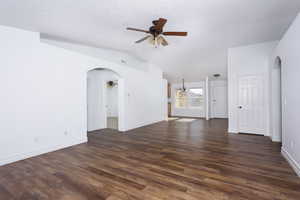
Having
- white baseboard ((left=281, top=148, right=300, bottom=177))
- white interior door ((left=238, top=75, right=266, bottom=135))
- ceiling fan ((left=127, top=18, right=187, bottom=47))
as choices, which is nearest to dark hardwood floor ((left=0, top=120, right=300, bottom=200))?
white baseboard ((left=281, top=148, right=300, bottom=177))

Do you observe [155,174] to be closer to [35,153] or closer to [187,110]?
A: [35,153]

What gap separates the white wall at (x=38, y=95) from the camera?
116 inches

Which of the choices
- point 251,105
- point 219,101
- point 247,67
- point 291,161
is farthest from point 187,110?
point 291,161

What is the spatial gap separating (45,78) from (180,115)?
849 centimetres

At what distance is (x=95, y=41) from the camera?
430 cm

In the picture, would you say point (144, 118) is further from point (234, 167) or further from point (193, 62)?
point (234, 167)

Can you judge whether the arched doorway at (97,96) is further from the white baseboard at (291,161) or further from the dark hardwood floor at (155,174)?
the white baseboard at (291,161)

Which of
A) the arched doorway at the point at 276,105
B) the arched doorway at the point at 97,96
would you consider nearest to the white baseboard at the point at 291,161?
the arched doorway at the point at 276,105

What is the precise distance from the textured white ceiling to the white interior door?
135 centimetres

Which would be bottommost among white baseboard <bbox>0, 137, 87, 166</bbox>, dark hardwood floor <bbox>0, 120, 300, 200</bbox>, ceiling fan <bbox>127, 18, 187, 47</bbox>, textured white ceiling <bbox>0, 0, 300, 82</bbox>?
dark hardwood floor <bbox>0, 120, 300, 200</bbox>

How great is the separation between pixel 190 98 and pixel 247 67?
17.1 ft

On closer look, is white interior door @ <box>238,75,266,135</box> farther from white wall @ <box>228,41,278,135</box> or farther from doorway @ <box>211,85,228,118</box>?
doorway @ <box>211,85,228,118</box>

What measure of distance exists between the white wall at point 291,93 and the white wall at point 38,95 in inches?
183

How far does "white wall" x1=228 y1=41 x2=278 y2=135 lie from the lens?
478 centimetres
